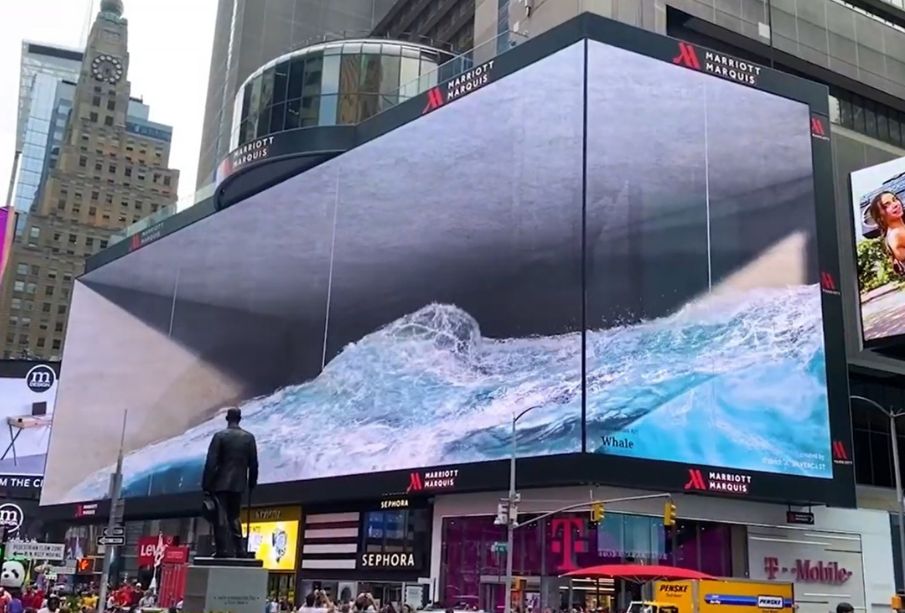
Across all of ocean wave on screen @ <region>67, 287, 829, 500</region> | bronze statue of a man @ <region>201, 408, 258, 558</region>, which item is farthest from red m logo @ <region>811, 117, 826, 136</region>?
bronze statue of a man @ <region>201, 408, 258, 558</region>

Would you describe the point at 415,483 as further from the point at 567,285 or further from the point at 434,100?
the point at 434,100

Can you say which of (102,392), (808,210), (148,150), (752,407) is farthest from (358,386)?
(148,150)

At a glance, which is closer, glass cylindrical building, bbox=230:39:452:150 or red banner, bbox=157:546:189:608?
red banner, bbox=157:546:189:608

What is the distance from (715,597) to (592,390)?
416 inches

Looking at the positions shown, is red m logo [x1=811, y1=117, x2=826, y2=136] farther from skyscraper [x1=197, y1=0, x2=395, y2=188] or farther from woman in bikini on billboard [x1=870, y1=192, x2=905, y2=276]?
skyscraper [x1=197, y1=0, x2=395, y2=188]

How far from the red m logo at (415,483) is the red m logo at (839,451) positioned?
57.5 ft

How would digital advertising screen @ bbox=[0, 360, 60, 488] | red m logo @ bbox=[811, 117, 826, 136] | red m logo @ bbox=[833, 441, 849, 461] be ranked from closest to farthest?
red m logo @ bbox=[833, 441, 849, 461] < red m logo @ bbox=[811, 117, 826, 136] < digital advertising screen @ bbox=[0, 360, 60, 488]

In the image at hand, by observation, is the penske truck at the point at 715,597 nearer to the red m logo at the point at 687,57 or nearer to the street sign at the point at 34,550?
the street sign at the point at 34,550

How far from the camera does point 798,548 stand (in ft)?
138

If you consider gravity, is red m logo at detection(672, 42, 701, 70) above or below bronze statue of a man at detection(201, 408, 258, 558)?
above

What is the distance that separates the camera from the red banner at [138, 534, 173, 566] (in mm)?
60828

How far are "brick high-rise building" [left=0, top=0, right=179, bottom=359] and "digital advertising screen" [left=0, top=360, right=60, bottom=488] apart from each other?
173 ft

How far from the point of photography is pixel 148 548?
61.8 m

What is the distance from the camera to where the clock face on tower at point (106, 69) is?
149750 millimetres
